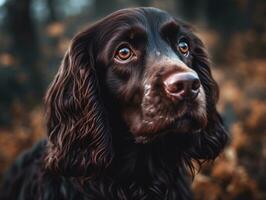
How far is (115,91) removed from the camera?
11.9ft

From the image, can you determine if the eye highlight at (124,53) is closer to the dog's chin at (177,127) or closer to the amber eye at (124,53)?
the amber eye at (124,53)

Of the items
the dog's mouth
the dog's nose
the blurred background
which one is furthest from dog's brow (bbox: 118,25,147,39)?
the blurred background

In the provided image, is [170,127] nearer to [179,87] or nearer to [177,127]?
[177,127]

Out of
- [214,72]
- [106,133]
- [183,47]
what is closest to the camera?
[106,133]

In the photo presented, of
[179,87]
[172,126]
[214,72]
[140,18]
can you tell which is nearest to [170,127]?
[172,126]

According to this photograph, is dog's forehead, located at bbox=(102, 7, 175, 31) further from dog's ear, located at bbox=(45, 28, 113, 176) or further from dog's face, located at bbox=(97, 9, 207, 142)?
dog's ear, located at bbox=(45, 28, 113, 176)

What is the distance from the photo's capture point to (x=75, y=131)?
12.1 ft

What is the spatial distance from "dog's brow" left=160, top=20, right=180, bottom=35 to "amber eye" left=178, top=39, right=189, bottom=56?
0.11 metres

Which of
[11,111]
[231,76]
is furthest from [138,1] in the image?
[11,111]

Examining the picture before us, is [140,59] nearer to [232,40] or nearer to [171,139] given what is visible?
[171,139]

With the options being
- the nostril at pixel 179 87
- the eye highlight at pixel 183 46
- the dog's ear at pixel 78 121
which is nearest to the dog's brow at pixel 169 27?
the eye highlight at pixel 183 46

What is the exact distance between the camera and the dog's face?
10.6ft

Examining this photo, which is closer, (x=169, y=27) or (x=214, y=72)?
(x=169, y=27)

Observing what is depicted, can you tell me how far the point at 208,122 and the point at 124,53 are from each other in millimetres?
980
